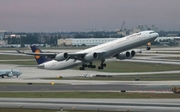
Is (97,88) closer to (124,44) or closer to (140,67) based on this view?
(124,44)

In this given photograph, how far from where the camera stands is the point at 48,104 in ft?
208

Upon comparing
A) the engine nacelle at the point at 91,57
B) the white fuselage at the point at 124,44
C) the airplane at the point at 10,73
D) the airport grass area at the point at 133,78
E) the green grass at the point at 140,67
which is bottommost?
the airport grass area at the point at 133,78

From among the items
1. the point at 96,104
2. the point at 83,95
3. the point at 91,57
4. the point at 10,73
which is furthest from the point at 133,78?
the point at 96,104

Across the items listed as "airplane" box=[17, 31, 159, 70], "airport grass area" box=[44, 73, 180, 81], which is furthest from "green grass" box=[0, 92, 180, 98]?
"airport grass area" box=[44, 73, 180, 81]

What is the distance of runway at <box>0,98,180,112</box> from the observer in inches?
2328

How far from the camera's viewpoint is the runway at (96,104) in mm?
59144

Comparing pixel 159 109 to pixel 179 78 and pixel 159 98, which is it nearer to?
pixel 159 98

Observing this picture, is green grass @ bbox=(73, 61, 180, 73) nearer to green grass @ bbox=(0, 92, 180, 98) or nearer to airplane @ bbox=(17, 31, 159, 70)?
airplane @ bbox=(17, 31, 159, 70)

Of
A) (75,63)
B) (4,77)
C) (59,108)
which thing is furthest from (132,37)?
(4,77)

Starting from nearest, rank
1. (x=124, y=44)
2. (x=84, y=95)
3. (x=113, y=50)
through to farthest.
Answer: (x=84, y=95) < (x=124, y=44) < (x=113, y=50)

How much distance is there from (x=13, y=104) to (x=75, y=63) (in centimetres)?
3083

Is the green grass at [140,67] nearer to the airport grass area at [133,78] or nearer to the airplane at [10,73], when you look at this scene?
the airport grass area at [133,78]

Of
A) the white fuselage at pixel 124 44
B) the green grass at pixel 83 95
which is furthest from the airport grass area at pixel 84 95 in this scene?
the white fuselage at pixel 124 44

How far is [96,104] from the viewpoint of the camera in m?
63.1
